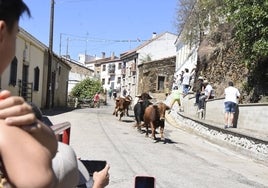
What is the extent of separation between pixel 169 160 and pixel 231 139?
178 inches

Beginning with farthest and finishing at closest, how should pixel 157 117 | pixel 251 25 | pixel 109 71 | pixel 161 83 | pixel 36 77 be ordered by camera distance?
1. pixel 109 71
2. pixel 161 83
3. pixel 36 77
4. pixel 251 25
5. pixel 157 117

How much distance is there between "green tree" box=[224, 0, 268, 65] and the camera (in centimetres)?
2014

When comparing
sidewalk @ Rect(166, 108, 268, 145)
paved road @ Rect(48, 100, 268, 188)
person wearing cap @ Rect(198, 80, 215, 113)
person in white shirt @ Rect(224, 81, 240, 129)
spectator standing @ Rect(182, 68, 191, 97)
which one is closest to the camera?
paved road @ Rect(48, 100, 268, 188)

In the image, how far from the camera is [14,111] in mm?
1452

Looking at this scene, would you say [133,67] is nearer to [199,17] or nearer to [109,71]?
[109,71]

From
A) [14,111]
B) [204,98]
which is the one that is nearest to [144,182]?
[14,111]

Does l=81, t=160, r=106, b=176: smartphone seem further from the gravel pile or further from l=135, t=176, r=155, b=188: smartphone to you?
the gravel pile

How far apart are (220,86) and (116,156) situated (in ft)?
54.5

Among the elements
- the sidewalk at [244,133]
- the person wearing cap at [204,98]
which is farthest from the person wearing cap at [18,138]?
the person wearing cap at [204,98]

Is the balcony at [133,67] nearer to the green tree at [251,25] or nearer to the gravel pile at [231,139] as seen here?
the gravel pile at [231,139]

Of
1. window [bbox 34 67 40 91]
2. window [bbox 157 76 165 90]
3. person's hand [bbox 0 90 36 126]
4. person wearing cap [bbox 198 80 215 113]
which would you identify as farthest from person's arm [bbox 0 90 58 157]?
window [bbox 157 76 165 90]

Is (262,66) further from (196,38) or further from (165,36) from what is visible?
(165,36)

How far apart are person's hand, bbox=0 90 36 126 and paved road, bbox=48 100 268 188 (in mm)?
8149

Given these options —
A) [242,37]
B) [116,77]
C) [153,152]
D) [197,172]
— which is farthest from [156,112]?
[116,77]
